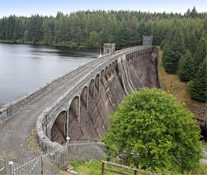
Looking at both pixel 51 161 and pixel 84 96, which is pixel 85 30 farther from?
pixel 51 161

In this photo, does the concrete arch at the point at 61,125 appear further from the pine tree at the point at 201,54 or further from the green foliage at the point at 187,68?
the pine tree at the point at 201,54

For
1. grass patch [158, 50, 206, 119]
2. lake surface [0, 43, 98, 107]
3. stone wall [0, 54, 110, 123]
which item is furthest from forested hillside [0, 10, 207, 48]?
stone wall [0, 54, 110, 123]

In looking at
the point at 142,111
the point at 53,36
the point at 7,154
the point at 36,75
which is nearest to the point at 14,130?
the point at 7,154

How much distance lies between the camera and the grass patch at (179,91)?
61.0m

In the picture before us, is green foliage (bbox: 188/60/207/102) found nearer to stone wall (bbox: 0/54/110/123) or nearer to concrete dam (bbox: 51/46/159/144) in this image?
concrete dam (bbox: 51/46/159/144)

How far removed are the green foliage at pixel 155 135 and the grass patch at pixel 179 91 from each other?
41.0 metres

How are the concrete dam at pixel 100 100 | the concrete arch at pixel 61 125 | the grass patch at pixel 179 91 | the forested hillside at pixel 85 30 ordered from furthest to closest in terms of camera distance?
the forested hillside at pixel 85 30 → the grass patch at pixel 179 91 → the concrete dam at pixel 100 100 → the concrete arch at pixel 61 125

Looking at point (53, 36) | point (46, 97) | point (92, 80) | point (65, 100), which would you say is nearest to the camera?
point (65, 100)

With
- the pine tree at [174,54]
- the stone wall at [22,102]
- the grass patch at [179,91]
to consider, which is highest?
the pine tree at [174,54]

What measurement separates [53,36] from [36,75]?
111 metres

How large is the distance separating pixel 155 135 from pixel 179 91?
2196 inches

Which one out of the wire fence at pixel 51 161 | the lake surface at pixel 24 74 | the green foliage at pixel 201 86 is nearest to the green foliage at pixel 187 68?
the green foliage at pixel 201 86

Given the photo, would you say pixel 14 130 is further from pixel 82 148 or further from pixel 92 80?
pixel 92 80

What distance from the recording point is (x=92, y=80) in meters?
40.6
